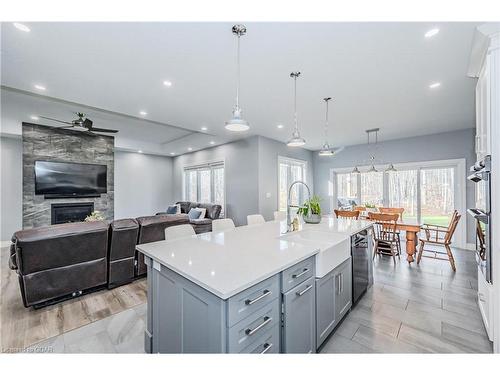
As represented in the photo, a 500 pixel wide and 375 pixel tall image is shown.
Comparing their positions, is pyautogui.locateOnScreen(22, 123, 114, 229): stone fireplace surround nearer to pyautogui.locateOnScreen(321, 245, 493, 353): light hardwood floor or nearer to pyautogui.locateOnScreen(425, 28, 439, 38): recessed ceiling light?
pyautogui.locateOnScreen(321, 245, 493, 353): light hardwood floor

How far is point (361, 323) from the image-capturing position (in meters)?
2.14

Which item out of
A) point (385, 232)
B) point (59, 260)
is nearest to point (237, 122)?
point (59, 260)

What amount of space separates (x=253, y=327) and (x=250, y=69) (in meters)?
2.53

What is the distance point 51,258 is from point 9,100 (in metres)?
3.42

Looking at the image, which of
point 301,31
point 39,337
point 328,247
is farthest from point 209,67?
point 39,337

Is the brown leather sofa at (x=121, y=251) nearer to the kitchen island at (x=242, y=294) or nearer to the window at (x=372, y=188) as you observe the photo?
the kitchen island at (x=242, y=294)

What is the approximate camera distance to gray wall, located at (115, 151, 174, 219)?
7.39m

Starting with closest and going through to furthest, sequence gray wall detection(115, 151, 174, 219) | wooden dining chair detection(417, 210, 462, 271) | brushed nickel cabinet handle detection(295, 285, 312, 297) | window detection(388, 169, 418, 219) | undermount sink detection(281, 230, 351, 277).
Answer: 1. brushed nickel cabinet handle detection(295, 285, 312, 297)
2. undermount sink detection(281, 230, 351, 277)
3. wooden dining chair detection(417, 210, 462, 271)
4. window detection(388, 169, 418, 219)
5. gray wall detection(115, 151, 174, 219)

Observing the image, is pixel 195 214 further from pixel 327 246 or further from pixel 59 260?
pixel 327 246

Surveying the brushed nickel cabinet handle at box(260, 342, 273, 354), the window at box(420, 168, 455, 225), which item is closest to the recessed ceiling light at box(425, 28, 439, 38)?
the brushed nickel cabinet handle at box(260, 342, 273, 354)

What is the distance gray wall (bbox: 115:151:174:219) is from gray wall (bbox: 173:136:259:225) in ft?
9.74

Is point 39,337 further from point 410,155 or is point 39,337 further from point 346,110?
point 410,155

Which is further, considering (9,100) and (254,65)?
(9,100)

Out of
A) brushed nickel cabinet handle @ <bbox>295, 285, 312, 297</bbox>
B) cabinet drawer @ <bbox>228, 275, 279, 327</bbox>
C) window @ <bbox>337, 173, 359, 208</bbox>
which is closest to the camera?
cabinet drawer @ <bbox>228, 275, 279, 327</bbox>
